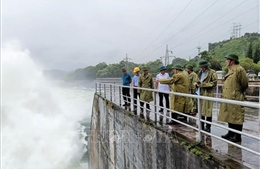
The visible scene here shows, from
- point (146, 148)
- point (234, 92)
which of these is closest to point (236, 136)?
point (234, 92)

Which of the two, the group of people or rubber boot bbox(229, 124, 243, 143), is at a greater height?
the group of people

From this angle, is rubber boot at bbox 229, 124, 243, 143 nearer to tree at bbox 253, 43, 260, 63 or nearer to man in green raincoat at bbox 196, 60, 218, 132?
man in green raincoat at bbox 196, 60, 218, 132

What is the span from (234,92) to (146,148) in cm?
263

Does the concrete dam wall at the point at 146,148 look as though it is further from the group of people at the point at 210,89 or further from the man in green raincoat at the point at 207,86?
the man in green raincoat at the point at 207,86

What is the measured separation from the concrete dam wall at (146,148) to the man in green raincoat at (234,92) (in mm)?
595

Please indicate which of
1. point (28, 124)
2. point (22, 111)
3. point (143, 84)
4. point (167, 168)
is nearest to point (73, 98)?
point (22, 111)

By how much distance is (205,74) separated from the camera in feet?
15.3

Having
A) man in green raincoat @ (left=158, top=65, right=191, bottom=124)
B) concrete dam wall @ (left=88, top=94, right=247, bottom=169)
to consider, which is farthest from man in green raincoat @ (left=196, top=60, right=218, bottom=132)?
concrete dam wall @ (left=88, top=94, right=247, bottom=169)

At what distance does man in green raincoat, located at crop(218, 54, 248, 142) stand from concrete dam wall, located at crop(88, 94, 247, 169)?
595 millimetres

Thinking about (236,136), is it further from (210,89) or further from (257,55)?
(257,55)

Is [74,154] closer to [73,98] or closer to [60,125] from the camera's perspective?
[60,125]

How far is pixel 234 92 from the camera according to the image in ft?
12.0

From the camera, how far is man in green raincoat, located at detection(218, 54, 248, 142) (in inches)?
141

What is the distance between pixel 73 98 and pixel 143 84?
39.8 m
